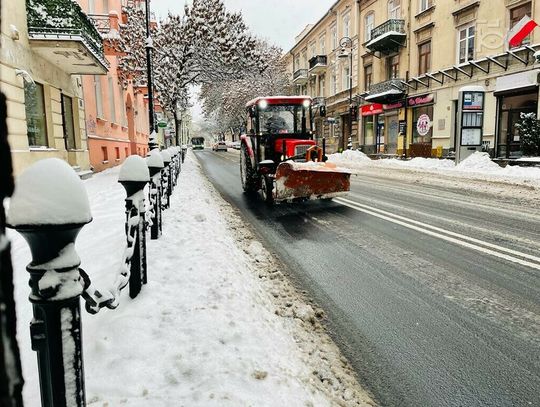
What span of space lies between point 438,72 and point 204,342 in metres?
24.4

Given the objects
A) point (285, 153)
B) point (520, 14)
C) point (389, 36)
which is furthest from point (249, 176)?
point (389, 36)

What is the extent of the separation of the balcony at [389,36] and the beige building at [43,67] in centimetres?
1980

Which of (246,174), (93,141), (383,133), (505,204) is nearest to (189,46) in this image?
(93,141)

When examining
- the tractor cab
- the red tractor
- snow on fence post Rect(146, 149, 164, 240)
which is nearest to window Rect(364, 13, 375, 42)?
the tractor cab

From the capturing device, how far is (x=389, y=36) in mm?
27000

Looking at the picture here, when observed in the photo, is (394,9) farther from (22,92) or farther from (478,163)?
(22,92)

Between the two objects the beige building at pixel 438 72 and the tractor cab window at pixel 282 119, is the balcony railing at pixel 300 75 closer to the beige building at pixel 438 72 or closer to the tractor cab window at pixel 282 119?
the beige building at pixel 438 72

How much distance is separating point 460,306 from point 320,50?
143ft

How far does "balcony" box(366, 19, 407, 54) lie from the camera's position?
88.3ft

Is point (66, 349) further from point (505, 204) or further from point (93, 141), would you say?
point (93, 141)

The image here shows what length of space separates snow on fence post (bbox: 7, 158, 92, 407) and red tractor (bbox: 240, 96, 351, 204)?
278 inches

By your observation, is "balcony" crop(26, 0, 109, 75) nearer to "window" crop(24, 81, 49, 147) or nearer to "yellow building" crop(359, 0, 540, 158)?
"window" crop(24, 81, 49, 147)

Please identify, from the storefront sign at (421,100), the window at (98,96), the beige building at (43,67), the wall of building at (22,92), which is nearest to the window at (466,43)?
the storefront sign at (421,100)

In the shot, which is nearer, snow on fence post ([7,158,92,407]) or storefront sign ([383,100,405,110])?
snow on fence post ([7,158,92,407])
